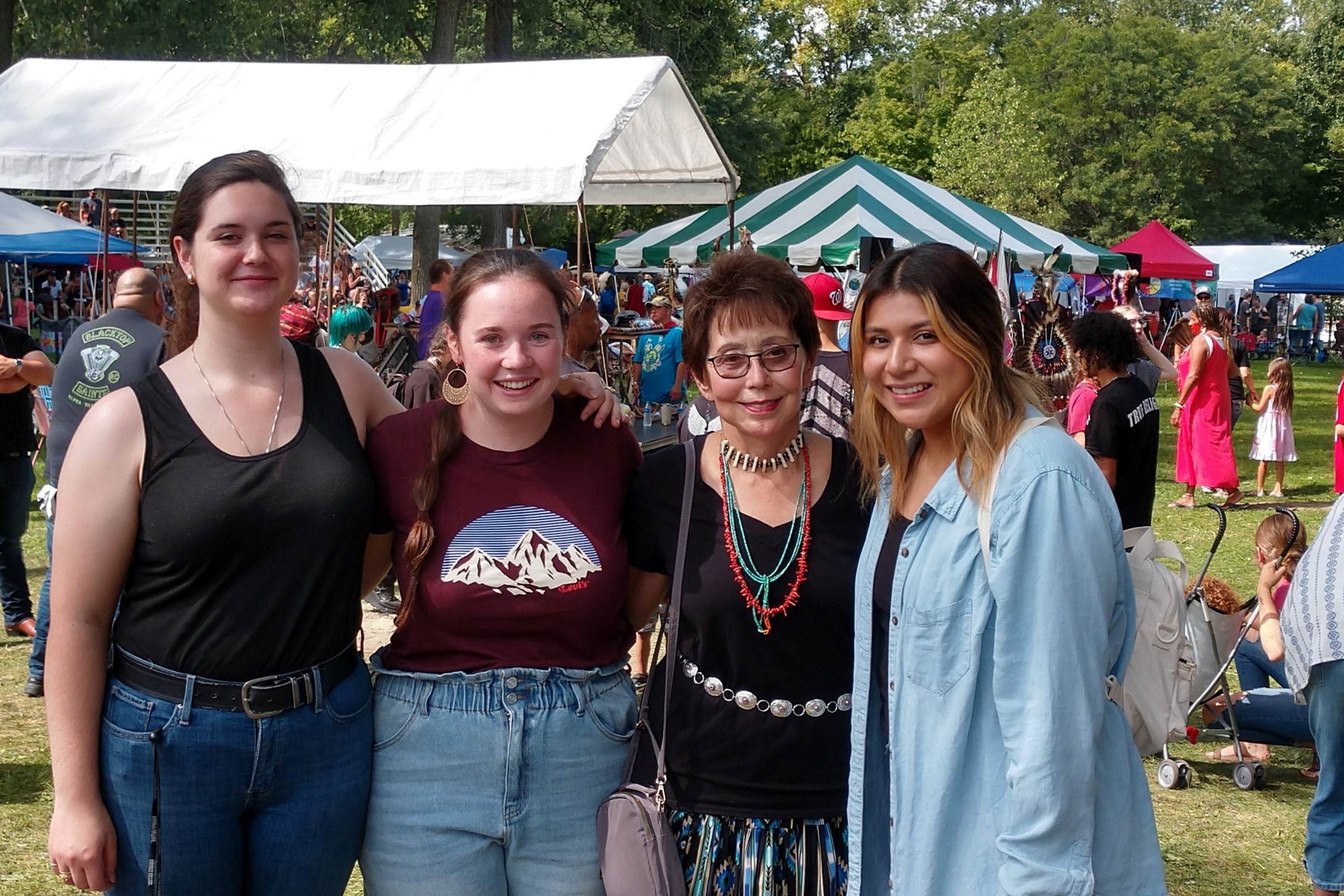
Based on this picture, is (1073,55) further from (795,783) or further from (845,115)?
(795,783)

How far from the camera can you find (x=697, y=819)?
238 cm

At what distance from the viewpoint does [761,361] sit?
2389 millimetres

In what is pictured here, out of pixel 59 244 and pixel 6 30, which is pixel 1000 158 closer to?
pixel 6 30

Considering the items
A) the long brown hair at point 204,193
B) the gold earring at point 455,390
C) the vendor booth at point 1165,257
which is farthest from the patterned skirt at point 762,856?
the vendor booth at point 1165,257

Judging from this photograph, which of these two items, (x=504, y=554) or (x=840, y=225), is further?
(x=840, y=225)

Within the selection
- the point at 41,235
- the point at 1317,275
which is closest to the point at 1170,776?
the point at 1317,275

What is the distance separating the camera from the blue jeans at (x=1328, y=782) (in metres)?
3.71

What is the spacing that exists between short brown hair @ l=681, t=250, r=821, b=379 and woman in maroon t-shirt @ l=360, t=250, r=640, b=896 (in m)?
0.27

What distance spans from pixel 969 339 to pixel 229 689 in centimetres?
141

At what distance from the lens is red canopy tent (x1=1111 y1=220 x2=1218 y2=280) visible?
74.9ft

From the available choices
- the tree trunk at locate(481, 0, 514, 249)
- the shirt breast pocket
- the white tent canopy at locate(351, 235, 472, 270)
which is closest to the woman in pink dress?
the shirt breast pocket

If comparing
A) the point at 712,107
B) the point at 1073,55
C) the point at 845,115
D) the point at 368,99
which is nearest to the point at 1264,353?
the point at 1073,55

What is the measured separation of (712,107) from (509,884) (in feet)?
104

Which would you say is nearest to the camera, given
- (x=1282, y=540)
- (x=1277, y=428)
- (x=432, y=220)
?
(x=1282, y=540)
